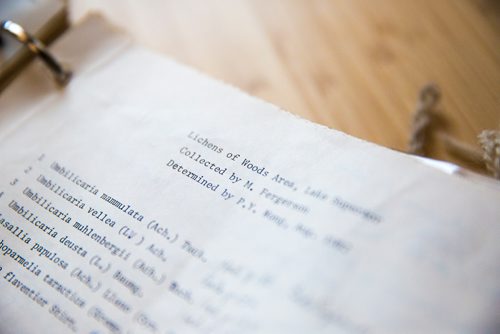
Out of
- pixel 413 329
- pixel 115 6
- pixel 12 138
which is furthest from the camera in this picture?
pixel 115 6

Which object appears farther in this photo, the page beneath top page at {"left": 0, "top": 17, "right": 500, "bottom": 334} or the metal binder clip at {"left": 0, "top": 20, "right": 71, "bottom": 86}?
the metal binder clip at {"left": 0, "top": 20, "right": 71, "bottom": 86}

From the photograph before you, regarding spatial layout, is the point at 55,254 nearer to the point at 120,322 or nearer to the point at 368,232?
the point at 120,322

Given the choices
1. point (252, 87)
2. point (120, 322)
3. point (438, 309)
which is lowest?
point (120, 322)

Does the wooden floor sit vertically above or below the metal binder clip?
above

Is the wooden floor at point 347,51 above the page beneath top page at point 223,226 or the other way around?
above

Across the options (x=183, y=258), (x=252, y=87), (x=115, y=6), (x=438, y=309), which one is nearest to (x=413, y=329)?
(x=438, y=309)
